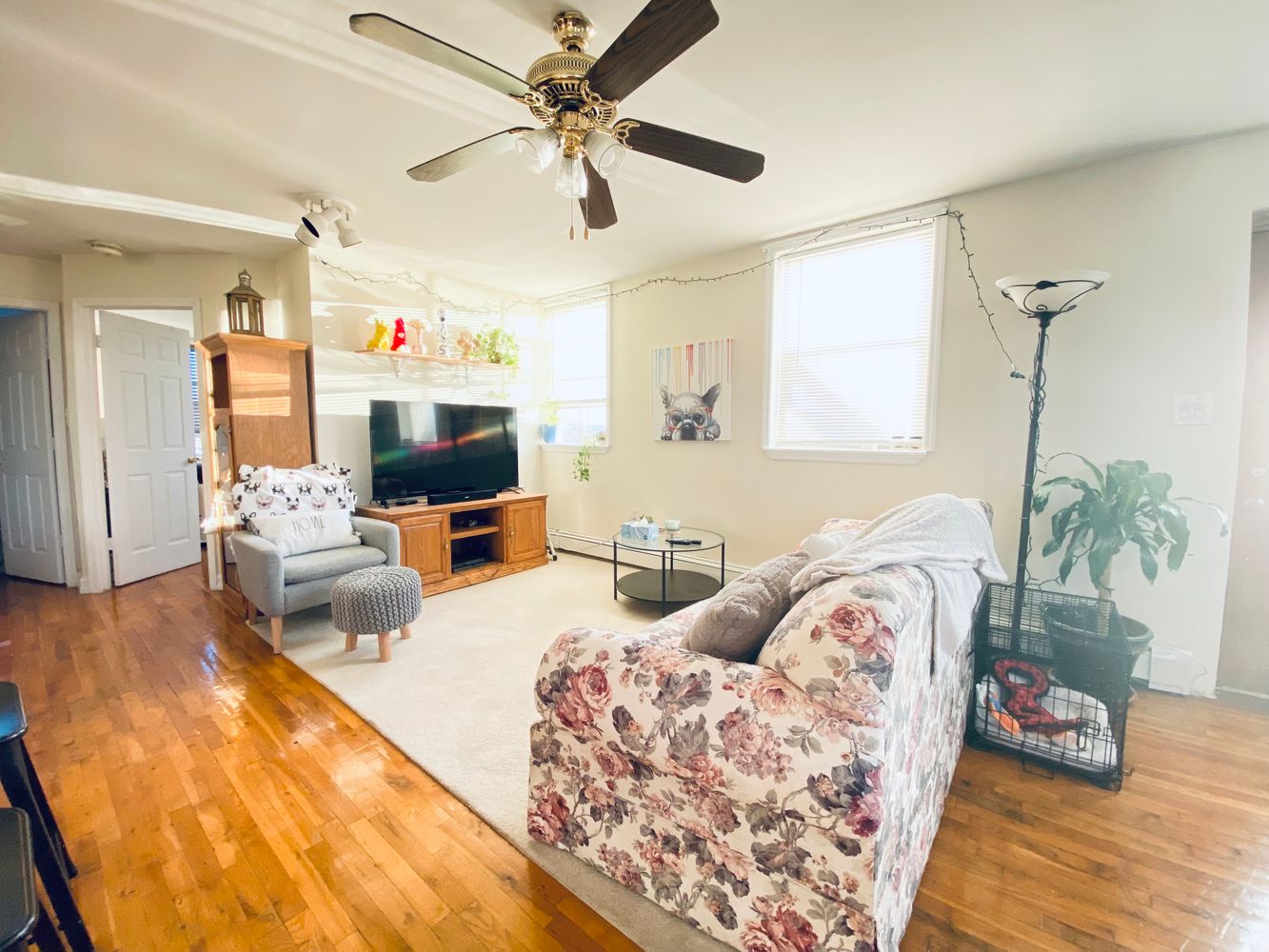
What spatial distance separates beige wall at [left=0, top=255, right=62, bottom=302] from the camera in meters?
3.72

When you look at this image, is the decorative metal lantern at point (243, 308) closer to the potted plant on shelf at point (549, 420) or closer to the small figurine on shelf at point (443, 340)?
the small figurine on shelf at point (443, 340)

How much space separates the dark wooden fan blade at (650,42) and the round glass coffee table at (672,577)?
2.40 m

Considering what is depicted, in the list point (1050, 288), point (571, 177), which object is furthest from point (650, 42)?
point (1050, 288)

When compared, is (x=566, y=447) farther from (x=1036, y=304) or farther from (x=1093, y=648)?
(x=1093, y=648)

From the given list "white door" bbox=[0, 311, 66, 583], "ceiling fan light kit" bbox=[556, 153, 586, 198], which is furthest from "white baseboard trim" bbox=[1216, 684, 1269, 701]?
"white door" bbox=[0, 311, 66, 583]

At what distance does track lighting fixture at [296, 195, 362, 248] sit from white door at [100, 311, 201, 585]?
227 centimetres

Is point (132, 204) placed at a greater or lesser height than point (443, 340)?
greater

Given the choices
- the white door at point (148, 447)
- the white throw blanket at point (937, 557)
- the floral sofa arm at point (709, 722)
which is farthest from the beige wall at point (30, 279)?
the white throw blanket at point (937, 557)

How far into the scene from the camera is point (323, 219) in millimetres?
3066

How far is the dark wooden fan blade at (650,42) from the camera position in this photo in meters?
1.22

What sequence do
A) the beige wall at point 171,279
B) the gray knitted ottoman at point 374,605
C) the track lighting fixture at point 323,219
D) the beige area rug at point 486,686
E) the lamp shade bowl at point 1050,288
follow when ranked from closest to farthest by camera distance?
1. the beige area rug at point 486,686
2. the lamp shade bowl at point 1050,288
3. the gray knitted ottoman at point 374,605
4. the track lighting fixture at point 323,219
5. the beige wall at point 171,279

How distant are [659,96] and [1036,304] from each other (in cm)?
184

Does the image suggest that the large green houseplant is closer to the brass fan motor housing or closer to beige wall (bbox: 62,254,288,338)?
the brass fan motor housing

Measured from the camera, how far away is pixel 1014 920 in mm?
1332
